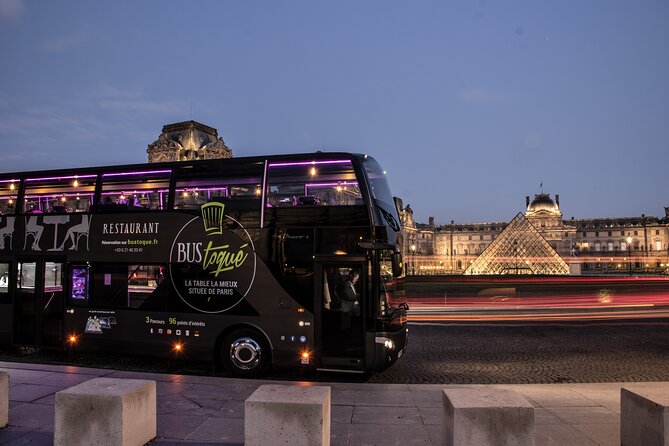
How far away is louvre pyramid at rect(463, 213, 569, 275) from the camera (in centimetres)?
7350

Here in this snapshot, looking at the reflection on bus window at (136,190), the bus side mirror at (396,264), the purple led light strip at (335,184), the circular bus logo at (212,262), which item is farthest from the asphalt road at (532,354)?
the reflection on bus window at (136,190)

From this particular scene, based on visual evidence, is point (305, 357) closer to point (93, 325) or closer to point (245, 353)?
point (245, 353)

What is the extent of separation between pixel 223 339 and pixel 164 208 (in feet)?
8.97

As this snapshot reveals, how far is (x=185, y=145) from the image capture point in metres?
98.1

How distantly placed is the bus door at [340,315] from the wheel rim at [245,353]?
1.18m

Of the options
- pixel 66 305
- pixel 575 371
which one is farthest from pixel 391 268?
pixel 66 305

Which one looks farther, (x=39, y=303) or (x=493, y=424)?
(x=39, y=303)

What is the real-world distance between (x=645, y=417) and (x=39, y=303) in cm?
1087

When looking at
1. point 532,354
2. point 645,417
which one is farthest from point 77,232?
point 532,354

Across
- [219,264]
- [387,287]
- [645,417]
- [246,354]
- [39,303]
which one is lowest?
[246,354]

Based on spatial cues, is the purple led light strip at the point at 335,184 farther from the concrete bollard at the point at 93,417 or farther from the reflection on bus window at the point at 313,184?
the concrete bollard at the point at 93,417

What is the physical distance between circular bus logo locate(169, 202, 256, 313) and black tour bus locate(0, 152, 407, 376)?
2cm

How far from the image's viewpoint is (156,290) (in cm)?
976

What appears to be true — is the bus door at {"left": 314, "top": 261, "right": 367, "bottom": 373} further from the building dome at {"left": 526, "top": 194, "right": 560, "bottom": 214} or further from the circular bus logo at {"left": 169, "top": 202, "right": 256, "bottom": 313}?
the building dome at {"left": 526, "top": 194, "right": 560, "bottom": 214}
